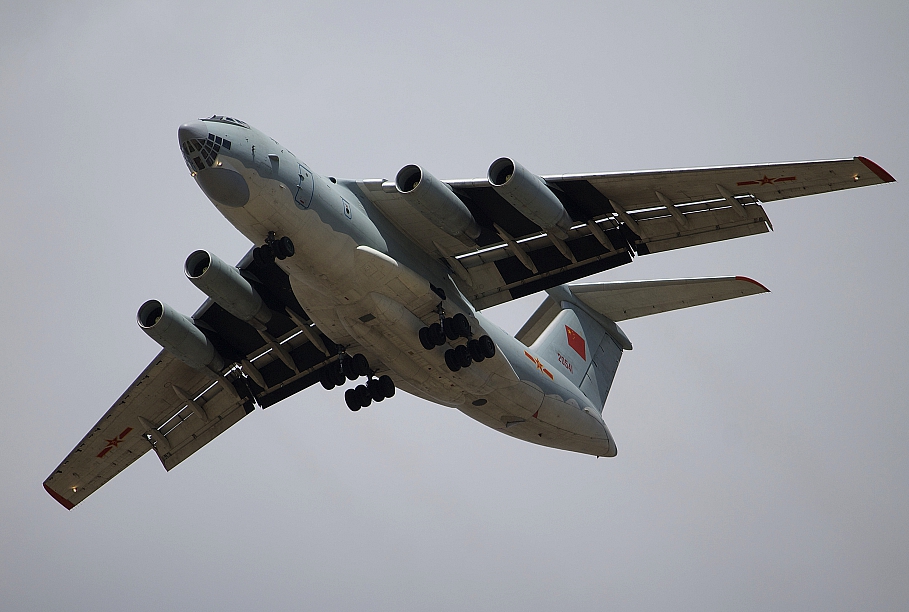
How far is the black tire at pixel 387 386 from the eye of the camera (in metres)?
14.5

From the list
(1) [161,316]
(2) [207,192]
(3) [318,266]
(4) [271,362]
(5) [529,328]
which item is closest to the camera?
(2) [207,192]

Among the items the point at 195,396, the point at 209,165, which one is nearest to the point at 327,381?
the point at 195,396

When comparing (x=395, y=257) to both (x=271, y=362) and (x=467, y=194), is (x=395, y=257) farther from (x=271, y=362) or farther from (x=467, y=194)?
(x=271, y=362)

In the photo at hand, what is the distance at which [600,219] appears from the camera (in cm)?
1367

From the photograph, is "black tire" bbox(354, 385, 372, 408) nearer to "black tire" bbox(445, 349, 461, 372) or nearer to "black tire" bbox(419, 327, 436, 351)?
"black tire" bbox(445, 349, 461, 372)

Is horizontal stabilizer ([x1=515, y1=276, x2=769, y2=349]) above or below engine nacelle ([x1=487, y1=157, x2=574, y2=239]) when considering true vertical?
above

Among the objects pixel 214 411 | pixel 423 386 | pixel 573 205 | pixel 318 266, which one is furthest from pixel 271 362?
pixel 573 205

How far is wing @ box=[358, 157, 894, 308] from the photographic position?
12516mm

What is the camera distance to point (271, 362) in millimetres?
15648

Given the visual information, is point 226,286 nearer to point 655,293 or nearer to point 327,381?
point 327,381

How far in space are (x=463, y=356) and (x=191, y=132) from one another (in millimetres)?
4657

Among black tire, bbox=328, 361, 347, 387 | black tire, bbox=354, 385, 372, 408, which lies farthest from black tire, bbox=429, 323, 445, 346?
black tire, bbox=354, 385, 372, 408

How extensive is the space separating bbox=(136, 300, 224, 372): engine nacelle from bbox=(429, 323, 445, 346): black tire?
3524mm

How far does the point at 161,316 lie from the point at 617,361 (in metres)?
7.83
